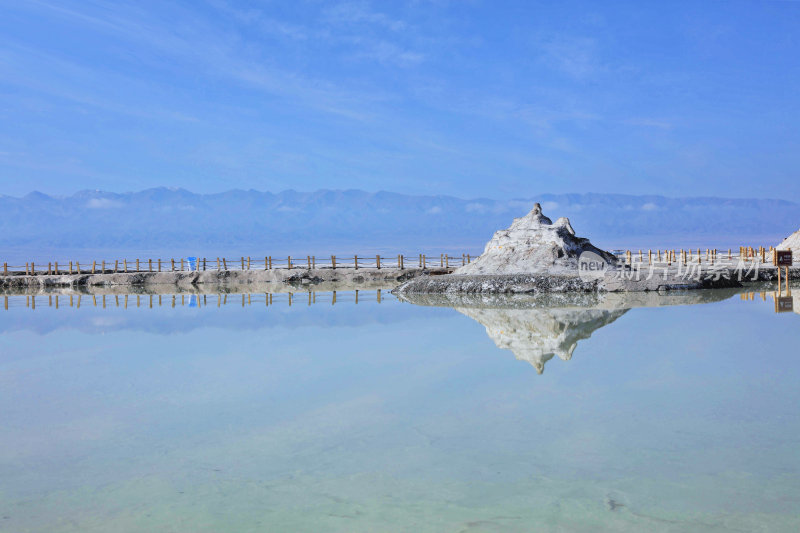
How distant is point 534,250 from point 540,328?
14.6m

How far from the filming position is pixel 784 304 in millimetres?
23406

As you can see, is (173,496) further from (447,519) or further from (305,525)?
(447,519)

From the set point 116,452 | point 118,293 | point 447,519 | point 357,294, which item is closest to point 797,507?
point 447,519

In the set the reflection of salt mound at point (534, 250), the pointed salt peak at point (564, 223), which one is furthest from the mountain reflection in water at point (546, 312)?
the pointed salt peak at point (564, 223)

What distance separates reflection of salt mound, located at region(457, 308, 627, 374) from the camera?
14.6m

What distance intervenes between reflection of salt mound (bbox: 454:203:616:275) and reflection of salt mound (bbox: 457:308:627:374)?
27.7 ft

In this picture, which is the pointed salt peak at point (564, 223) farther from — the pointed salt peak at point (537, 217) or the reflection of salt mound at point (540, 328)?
the reflection of salt mound at point (540, 328)

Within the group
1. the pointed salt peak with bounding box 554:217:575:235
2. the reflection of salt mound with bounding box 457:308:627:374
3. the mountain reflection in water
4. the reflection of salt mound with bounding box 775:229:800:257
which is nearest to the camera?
the reflection of salt mound with bounding box 457:308:627:374

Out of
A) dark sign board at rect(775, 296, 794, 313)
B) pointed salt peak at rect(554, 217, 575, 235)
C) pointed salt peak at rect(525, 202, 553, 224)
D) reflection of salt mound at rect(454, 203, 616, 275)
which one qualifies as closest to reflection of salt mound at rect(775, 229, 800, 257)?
reflection of salt mound at rect(454, 203, 616, 275)

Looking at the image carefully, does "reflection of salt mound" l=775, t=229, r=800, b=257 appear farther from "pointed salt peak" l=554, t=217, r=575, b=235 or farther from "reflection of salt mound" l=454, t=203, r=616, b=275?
"pointed salt peak" l=554, t=217, r=575, b=235

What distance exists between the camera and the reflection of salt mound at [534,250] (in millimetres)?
31172

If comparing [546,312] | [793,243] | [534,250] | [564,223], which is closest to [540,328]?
[546,312]

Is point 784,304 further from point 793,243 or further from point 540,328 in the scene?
point 793,243

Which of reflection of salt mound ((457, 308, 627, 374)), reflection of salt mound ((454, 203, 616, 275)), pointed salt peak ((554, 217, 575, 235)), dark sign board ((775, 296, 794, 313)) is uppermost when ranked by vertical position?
pointed salt peak ((554, 217, 575, 235))
